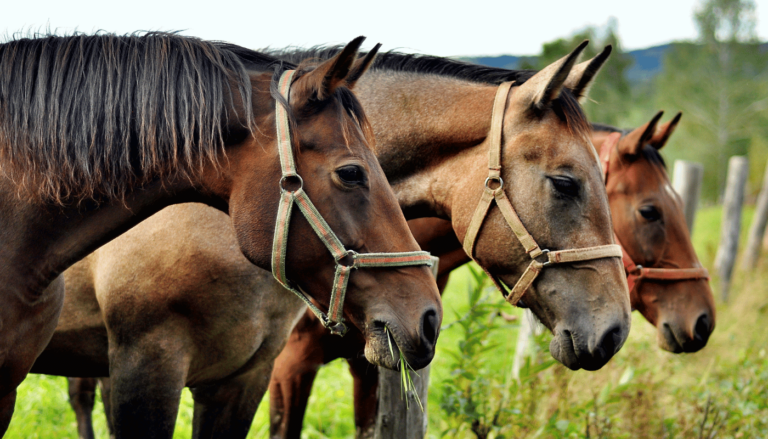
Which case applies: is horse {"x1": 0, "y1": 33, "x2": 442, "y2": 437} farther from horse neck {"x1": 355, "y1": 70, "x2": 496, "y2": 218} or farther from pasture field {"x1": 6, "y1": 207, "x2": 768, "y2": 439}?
pasture field {"x1": 6, "y1": 207, "x2": 768, "y2": 439}

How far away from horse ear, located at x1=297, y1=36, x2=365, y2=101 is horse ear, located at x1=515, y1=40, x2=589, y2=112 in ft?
3.24

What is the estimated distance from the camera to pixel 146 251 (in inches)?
99.8

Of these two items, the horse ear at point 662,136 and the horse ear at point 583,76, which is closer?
the horse ear at point 583,76

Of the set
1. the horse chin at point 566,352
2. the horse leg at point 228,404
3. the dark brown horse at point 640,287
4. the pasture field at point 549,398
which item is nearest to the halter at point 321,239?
the horse chin at point 566,352

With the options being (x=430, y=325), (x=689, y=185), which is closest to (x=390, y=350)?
(x=430, y=325)

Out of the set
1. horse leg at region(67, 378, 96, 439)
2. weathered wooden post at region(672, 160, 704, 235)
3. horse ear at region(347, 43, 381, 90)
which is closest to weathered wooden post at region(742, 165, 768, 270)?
weathered wooden post at region(672, 160, 704, 235)

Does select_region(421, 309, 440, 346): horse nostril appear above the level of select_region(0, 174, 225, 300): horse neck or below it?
below

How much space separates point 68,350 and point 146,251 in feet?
2.26

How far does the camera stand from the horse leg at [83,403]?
4492mm

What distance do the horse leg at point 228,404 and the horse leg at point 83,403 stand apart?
2.23 metres

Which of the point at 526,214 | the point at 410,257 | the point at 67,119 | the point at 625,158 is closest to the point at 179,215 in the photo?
the point at 67,119

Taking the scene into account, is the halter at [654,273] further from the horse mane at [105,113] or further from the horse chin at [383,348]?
the horse mane at [105,113]

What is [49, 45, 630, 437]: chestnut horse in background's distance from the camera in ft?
7.73

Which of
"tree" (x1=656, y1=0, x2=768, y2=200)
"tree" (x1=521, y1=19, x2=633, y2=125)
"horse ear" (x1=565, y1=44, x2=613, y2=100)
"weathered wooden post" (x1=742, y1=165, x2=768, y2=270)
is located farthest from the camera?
"tree" (x1=521, y1=19, x2=633, y2=125)
